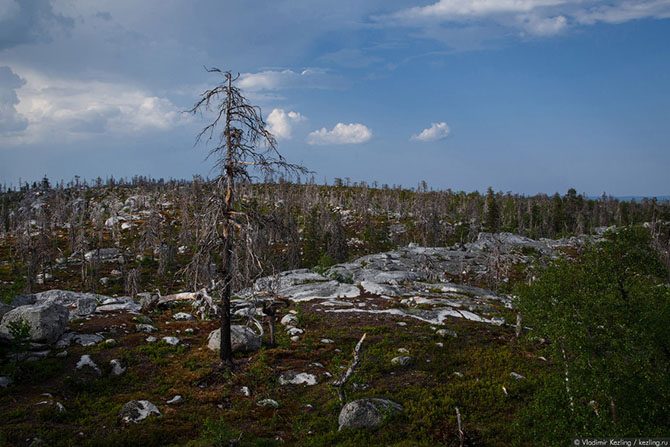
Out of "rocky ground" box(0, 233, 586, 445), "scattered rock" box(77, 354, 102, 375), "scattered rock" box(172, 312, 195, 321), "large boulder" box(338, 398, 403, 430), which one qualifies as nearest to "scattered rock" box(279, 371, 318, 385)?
"rocky ground" box(0, 233, 586, 445)

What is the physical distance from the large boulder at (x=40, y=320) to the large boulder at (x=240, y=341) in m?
7.89

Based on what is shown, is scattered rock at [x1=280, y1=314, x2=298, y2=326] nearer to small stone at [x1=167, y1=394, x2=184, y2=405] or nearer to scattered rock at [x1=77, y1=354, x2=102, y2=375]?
small stone at [x1=167, y1=394, x2=184, y2=405]

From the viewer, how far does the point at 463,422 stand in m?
15.9

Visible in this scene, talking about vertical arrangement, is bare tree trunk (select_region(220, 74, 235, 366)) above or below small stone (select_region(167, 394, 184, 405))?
above

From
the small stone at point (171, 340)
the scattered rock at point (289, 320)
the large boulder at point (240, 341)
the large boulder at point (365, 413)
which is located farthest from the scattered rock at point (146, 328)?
the large boulder at point (365, 413)

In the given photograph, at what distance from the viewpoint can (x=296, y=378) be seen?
19.7m

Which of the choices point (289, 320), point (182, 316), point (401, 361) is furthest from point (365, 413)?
point (182, 316)

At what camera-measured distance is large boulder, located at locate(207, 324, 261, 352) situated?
73.8 feet

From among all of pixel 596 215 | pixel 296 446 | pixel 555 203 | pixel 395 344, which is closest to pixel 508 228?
pixel 555 203

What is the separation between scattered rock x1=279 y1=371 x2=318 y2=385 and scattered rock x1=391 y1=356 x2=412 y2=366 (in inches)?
167

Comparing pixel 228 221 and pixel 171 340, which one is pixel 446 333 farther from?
pixel 171 340

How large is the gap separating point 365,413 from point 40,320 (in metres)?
17.4

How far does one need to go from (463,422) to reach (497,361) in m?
7.26

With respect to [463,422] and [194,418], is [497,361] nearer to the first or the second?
[463,422]
